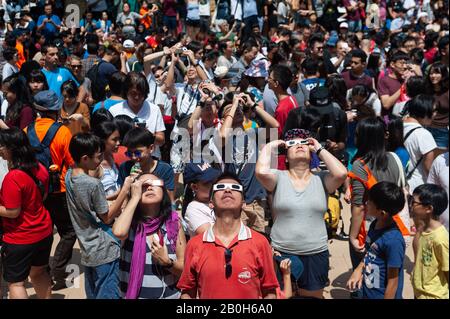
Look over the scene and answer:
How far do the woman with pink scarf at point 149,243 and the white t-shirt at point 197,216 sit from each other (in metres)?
0.28

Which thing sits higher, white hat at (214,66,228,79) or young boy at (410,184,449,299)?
white hat at (214,66,228,79)

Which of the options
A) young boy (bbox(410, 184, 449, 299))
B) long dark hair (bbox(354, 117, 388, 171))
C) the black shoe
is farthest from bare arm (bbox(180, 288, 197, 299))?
the black shoe

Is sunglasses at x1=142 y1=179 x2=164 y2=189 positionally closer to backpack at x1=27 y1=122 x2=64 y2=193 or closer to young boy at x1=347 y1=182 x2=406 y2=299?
young boy at x1=347 y1=182 x2=406 y2=299

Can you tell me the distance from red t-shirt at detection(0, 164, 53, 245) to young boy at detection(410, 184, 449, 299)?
8.94 feet

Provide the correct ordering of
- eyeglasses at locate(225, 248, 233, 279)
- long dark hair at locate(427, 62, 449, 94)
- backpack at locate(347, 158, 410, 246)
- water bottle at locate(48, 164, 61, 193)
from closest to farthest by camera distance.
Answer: eyeglasses at locate(225, 248, 233, 279) < backpack at locate(347, 158, 410, 246) < water bottle at locate(48, 164, 61, 193) < long dark hair at locate(427, 62, 449, 94)

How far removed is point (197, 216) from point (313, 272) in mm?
926

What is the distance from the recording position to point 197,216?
4.20 m

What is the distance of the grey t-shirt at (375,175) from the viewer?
15.4 feet

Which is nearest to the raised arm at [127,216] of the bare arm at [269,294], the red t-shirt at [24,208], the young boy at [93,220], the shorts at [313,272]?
the young boy at [93,220]

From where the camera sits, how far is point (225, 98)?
6.37 metres

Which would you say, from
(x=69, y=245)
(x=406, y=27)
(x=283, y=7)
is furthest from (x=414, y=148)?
(x=283, y=7)

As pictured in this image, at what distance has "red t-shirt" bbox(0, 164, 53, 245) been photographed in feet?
14.5
